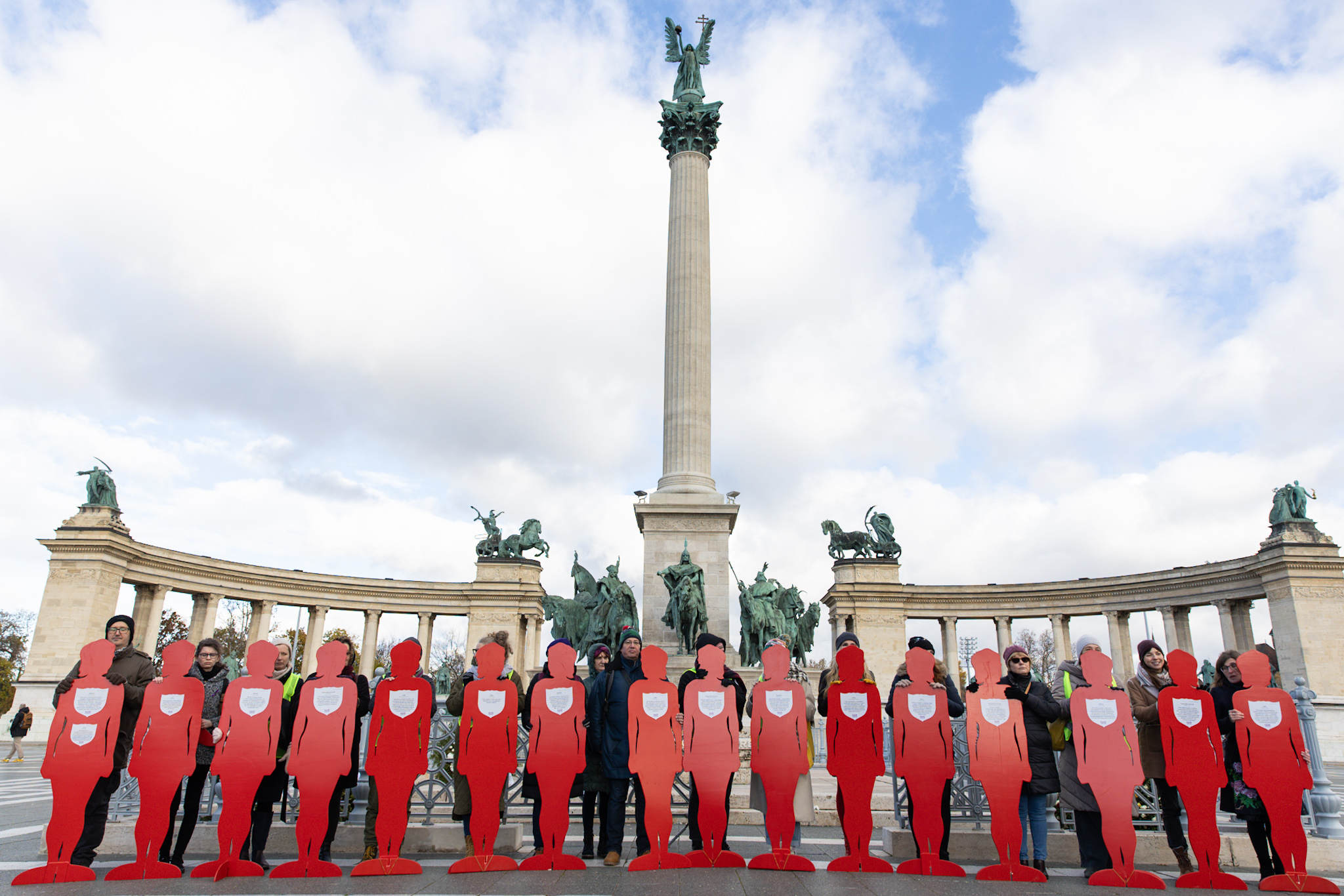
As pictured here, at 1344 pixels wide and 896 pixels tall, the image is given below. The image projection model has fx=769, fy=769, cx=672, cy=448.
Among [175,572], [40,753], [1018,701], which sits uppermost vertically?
[175,572]

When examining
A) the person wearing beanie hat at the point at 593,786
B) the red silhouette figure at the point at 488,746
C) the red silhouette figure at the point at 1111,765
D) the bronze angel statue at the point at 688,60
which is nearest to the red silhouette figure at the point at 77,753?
the red silhouette figure at the point at 488,746

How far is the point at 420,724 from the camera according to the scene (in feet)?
28.4

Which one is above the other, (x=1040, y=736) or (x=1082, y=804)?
(x=1040, y=736)

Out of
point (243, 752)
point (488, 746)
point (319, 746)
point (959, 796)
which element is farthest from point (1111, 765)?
point (243, 752)

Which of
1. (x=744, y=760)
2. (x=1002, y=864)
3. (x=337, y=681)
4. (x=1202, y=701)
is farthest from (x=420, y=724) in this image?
(x=744, y=760)

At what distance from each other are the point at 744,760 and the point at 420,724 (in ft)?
33.0

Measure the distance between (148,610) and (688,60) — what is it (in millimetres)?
49165

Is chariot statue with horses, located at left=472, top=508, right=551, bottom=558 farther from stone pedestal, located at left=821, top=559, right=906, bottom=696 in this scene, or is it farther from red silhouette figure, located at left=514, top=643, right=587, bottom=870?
red silhouette figure, located at left=514, top=643, right=587, bottom=870

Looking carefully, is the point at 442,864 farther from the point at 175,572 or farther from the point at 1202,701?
the point at 175,572

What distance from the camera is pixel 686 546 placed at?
2544cm

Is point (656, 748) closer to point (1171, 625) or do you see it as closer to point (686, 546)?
point (686, 546)

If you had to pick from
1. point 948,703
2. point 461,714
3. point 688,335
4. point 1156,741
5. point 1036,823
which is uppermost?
point 688,335

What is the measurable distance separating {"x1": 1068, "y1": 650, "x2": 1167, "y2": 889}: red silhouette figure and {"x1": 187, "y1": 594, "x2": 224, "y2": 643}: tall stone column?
193 ft

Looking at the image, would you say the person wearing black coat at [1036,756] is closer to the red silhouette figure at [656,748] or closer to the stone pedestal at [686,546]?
the red silhouette figure at [656,748]
